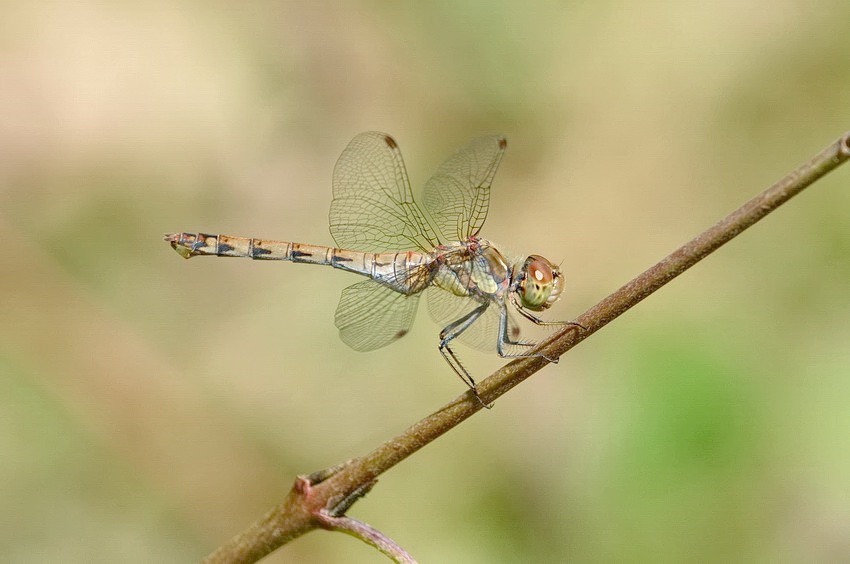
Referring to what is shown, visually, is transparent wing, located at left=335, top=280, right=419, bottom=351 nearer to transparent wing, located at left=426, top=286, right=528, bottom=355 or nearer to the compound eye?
transparent wing, located at left=426, top=286, right=528, bottom=355

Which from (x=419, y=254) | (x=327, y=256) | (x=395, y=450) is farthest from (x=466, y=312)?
(x=395, y=450)

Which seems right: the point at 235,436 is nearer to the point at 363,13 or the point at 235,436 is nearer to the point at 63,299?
the point at 63,299

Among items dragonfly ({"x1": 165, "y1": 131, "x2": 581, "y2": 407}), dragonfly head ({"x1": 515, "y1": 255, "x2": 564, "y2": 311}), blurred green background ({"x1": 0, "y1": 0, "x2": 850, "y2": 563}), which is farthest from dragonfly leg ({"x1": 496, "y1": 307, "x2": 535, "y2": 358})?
blurred green background ({"x1": 0, "y1": 0, "x2": 850, "y2": 563})

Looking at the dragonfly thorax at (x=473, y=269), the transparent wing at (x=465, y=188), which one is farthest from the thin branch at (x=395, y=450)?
the transparent wing at (x=465, y=188)

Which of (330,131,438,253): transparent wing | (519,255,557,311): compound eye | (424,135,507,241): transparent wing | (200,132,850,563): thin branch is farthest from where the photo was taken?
(330,131,438,253): transparent wing

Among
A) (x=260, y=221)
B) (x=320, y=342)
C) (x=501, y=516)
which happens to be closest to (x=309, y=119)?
(x=260, y=221)

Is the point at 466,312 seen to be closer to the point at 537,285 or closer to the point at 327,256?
the point at 537,285

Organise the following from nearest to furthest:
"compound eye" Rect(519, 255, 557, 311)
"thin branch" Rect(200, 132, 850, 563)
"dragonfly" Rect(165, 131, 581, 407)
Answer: "thin branch" Rect(200, 132, 850, 563) < "compound eye" Rect(519, 255, 557, 311) < "dragonfly" Rect(165, 131, 581, 407)
